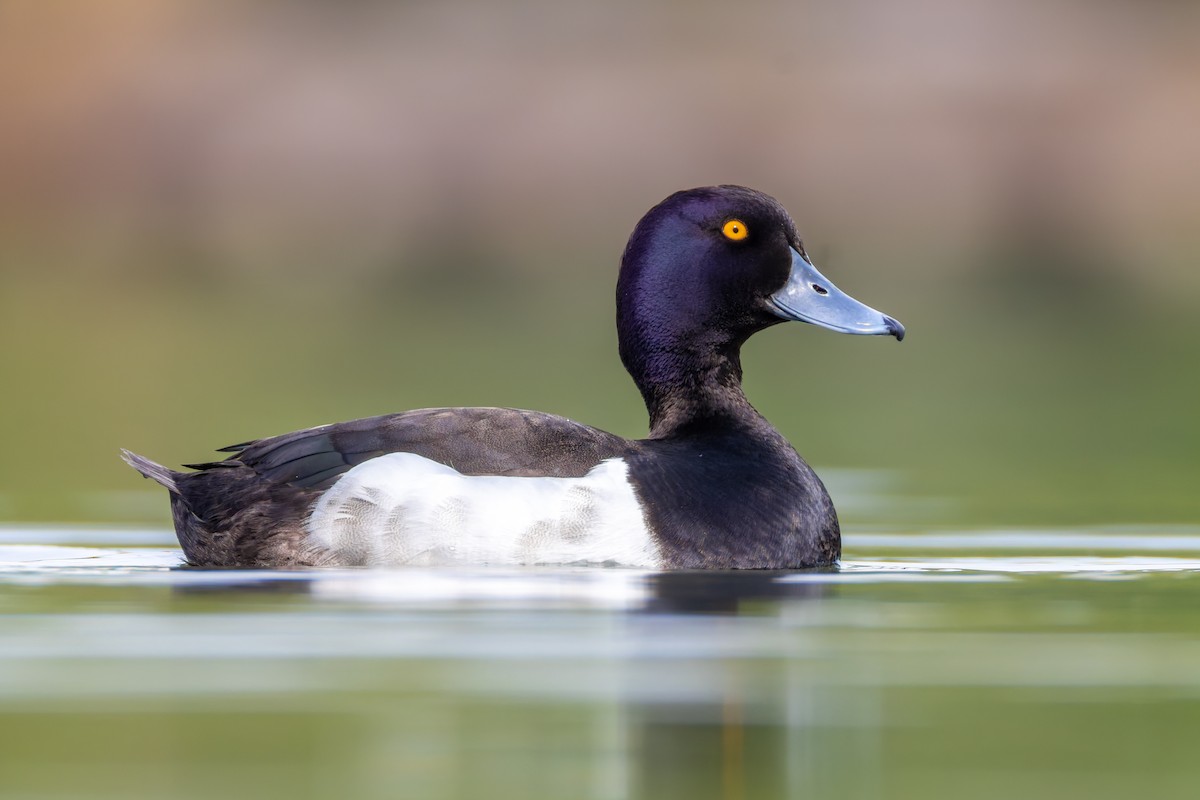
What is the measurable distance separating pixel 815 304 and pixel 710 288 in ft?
1.32

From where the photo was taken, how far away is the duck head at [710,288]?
937 cm

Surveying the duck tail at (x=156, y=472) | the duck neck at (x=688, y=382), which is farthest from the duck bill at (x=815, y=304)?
the duck tail at (x=156, y=472)

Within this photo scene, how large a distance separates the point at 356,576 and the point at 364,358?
33.8ft

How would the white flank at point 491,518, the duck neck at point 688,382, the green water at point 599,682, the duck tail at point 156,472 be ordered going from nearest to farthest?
1. the green water at point 599,682
2. the white flank at point 491,518
3. the duck tail at point 156,472
4. the duck neck at point 688,382

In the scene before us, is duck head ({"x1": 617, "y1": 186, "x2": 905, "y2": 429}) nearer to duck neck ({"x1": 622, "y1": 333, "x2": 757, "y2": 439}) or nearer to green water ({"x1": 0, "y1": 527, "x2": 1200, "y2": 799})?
duck neck ({"x1": 622, "y1": 333, "x2": 757, "y2": 439})

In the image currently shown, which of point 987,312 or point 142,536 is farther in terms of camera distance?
point 987,312

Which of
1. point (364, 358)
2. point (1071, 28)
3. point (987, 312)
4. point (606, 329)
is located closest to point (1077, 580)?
point (364, 358)

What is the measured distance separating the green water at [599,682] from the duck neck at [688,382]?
46.3 inches

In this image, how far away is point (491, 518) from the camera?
8.19 m

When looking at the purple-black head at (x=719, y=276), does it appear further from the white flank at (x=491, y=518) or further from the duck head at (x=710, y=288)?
the white flank at (x=491, y=518)

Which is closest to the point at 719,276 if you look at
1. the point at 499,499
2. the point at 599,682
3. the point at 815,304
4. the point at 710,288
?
the point at 710,288

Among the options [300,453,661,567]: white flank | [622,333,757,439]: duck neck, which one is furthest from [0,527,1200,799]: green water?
[622,333,757,439]: duck neck

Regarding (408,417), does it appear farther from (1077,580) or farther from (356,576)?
(1077,580)

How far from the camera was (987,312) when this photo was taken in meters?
24.8
